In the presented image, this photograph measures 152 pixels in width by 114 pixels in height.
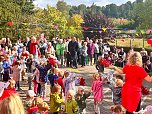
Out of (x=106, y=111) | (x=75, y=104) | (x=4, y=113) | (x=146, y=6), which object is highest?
(x=146, y=6)

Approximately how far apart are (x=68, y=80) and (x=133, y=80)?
11.8 ft

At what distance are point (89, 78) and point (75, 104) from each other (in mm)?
8355

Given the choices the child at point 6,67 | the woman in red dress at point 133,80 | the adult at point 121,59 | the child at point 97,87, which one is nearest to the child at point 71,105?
the child at point 97,87

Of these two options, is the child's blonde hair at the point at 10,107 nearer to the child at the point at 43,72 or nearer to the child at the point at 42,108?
the child at the point at 42,108

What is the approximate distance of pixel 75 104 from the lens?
872cm

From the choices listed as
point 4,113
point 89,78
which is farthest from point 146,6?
point 4,113

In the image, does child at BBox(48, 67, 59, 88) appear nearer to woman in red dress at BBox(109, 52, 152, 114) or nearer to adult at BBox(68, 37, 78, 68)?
woman in red dress at BBox(109, 52, 152, 114)

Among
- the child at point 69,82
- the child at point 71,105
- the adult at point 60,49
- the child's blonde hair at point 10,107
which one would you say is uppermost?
the child's blonde hair at point 10,107

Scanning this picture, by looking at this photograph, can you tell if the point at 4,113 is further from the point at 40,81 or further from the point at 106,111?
the point at 40,81

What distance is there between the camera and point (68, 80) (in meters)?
10.6

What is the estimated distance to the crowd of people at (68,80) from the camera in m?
6.93

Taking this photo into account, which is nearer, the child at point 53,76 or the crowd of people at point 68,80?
the crowd of people at point 68,80

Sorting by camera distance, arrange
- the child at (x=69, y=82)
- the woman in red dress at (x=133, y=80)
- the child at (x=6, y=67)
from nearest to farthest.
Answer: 1. the woman in red dress at (x=133, y=80)
2. the child at (x=69, y=82)
3. the child at (x=6, y=67)

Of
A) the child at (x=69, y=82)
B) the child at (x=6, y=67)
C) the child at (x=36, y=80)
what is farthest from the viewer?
the child at (x=6, y=67)
